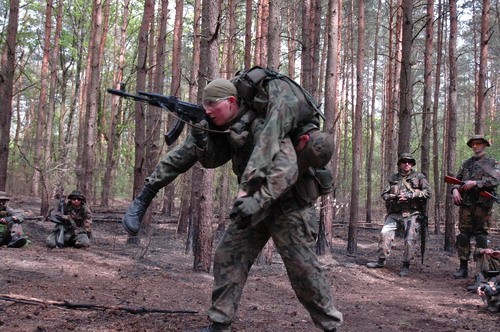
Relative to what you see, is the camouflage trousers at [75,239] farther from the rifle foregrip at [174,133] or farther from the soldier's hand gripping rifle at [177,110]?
the rifle foregrip at [174,133]

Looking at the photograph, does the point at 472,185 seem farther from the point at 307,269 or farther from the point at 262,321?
the point at 307,269

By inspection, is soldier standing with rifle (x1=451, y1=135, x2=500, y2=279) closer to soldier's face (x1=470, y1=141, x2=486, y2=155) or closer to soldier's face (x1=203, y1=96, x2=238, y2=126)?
soldier's face (x1=470, y1=141, x2=486, y2=155)

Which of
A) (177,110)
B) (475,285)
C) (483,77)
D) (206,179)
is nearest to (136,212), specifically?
(177,110)

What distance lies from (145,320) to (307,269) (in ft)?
5.33

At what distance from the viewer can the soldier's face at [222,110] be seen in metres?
3.43

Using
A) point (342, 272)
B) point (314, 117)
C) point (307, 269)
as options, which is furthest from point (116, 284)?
point (342, 272)

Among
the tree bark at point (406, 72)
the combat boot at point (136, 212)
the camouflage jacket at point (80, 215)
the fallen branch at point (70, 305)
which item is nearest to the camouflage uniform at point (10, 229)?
the camouflage jacket at point (80, 215)

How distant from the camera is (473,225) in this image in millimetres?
7867

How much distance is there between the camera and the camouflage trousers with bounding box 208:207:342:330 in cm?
342

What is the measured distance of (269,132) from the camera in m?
3.07

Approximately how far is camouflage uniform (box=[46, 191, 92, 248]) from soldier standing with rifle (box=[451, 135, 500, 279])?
275 inches

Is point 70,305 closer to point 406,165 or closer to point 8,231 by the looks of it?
point 8,231

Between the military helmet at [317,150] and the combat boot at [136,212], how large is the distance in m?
1.17

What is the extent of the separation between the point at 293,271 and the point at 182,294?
2.66m
